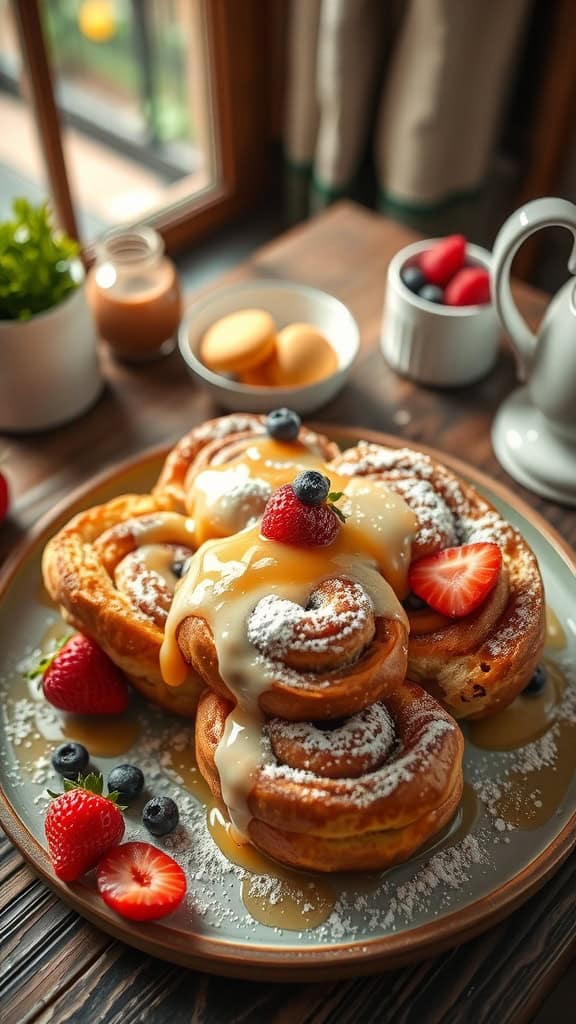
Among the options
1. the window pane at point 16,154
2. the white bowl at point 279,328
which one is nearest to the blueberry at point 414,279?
the white bowl at point 279,328

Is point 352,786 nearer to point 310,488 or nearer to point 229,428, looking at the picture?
point 310,488

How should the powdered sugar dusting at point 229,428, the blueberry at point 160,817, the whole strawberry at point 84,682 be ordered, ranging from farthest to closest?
1. the powdered sugar dusting at point 229,428
2. the whole strawberry at point 84,682
3. the blueberry at point 160,817

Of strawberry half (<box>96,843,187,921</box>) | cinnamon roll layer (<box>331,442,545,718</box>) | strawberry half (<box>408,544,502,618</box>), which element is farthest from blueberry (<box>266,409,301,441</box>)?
strawberry half (<box>96,843,187,921</box>)

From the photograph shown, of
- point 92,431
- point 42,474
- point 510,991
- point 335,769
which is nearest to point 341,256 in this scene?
point 92,431

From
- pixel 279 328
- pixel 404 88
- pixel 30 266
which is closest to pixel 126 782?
pixel 30 266

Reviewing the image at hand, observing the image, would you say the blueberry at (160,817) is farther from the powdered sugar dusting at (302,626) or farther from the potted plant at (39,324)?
the potted plant at (39,324)
